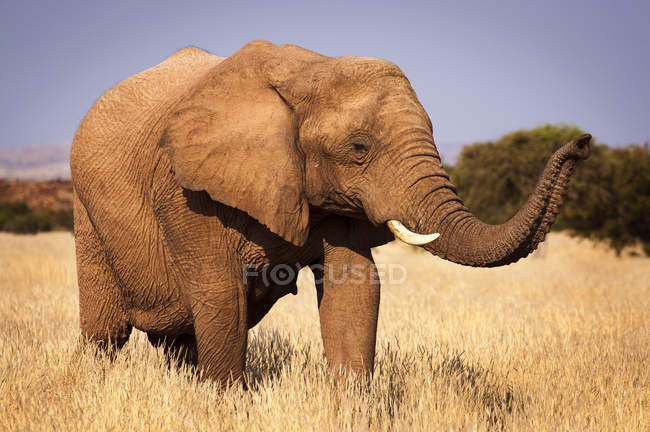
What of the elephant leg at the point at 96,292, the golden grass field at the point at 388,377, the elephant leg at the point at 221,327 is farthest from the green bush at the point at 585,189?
the elephant leg at the point at 221,327

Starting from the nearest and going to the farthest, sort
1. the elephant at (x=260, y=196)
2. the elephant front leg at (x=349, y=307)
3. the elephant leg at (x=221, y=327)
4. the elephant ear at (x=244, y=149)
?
the elephant at (x=260, y=196)
the elephant ear at (x=244, y=149)
the elephant leg at (x=221, y=327)
the elephant front leg at (x=349, y=307)

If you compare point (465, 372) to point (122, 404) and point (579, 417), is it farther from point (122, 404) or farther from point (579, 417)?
point (122, 404)

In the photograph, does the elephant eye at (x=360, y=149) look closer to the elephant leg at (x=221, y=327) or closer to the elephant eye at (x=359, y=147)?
the elephant eye at (x=359, y=147)

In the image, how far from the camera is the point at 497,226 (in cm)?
325

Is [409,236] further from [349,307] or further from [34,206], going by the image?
[34,206]

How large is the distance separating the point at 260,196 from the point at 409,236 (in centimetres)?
86

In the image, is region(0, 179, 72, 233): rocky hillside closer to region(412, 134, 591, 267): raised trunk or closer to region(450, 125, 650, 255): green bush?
region(450, 125, 650, 255): green bush

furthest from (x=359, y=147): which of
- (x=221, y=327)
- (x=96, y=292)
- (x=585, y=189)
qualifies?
(x=585, y=189)

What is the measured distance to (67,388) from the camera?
14.2 ft

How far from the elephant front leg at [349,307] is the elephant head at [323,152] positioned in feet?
1.75

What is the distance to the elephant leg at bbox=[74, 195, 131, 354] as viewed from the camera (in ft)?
16.5

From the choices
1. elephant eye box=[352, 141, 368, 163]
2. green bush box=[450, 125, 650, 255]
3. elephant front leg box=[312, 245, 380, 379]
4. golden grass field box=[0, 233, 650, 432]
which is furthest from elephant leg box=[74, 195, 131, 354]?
green bush box=[450, 125, 650, 255]

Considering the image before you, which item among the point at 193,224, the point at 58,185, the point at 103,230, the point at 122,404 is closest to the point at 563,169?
the point at 193,224

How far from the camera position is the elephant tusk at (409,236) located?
330cm
